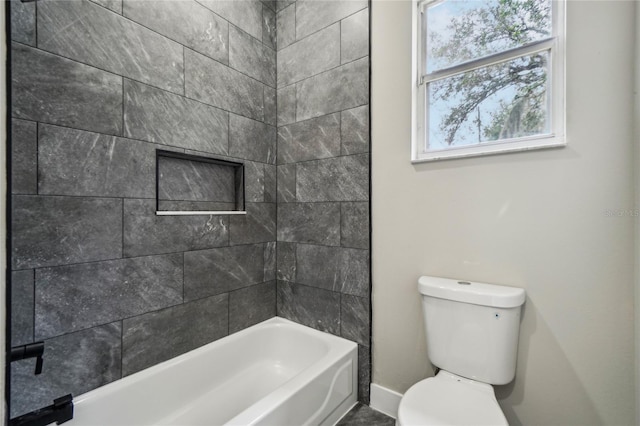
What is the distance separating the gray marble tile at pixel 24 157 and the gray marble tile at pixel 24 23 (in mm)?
335

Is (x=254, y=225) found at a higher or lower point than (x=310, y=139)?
lower

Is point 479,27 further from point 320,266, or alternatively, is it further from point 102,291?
point 102,291

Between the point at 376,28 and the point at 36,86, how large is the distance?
1.73m

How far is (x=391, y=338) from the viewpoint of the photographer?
1.81 meters

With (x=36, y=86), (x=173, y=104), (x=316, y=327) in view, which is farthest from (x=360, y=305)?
(x=36, y=86)

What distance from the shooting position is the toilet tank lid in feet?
4.41

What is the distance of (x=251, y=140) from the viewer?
2119mm

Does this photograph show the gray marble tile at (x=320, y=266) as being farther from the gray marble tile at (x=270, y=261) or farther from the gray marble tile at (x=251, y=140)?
the gray marble tile at (x=251, y=140)

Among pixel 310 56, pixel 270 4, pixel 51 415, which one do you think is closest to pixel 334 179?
Answer: pixel 310 56

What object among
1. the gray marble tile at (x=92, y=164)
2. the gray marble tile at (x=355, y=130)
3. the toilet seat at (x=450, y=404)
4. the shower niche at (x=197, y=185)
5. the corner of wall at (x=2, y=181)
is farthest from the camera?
the gray marble tile at (x=355, y=130)

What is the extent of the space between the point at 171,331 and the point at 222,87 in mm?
1499

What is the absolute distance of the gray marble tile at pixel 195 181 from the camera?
1706mm

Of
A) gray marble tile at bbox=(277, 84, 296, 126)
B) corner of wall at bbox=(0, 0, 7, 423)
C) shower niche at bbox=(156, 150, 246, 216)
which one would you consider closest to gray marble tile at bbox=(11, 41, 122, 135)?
shower niche at bbox=(156, 150, 246, 216)

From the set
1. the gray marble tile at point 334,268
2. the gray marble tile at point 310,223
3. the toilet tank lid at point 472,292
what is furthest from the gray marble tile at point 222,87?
the toilet tank lid at point 472,292
